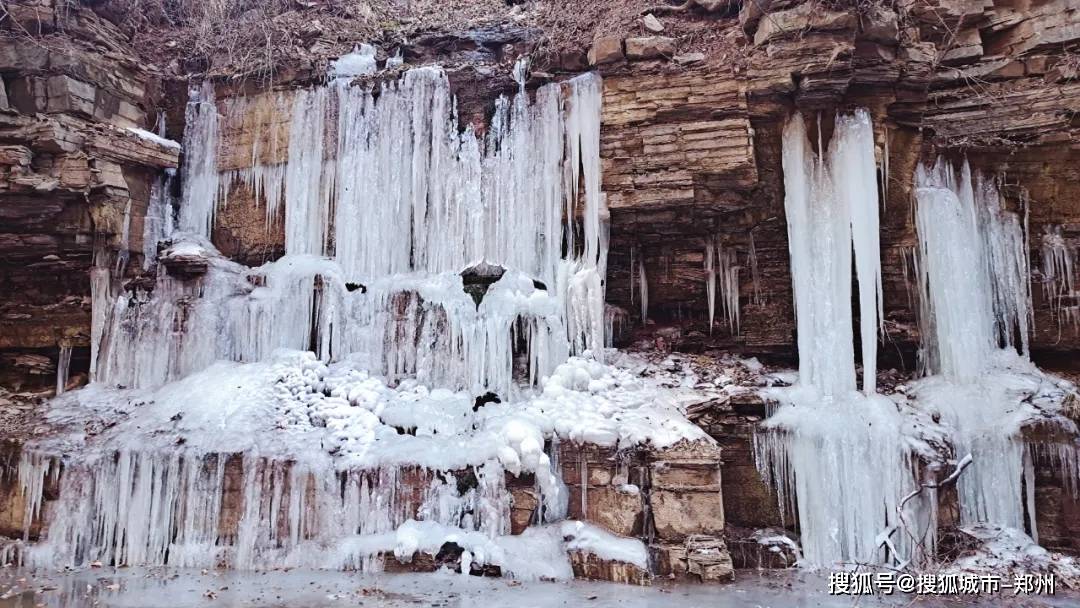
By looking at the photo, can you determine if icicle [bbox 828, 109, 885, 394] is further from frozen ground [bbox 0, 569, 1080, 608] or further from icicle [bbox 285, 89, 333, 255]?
icicle [bbox 285, 89, 333, 255]

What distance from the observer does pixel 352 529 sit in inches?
265

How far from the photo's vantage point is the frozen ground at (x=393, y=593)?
17.3 ft

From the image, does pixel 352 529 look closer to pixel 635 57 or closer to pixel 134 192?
pixel 134 192

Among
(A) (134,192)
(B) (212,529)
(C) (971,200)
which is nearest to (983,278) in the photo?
(C) (971,200)

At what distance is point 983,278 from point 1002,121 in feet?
6.63

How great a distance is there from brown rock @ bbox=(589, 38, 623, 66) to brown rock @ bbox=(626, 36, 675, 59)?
0.48 feet

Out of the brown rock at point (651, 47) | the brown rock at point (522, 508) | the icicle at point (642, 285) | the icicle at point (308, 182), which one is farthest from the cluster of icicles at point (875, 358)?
the icicle at point (308, 182)

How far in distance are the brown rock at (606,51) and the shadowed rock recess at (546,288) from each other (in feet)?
0.21

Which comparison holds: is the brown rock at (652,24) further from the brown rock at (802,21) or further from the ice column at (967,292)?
the ice column at (967,292)

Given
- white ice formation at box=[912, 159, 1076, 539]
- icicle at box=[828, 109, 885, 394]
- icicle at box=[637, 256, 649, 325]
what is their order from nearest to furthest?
1. white ice formation at box=[912, 159, 1076, 539]
2. icicle at box=[828, 109, 885, 394]
3. icicle at box=[637, 256, 649, 325]

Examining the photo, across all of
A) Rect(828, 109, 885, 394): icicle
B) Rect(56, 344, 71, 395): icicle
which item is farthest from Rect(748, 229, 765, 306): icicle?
Rect(56, 344, 71, 395): icicle

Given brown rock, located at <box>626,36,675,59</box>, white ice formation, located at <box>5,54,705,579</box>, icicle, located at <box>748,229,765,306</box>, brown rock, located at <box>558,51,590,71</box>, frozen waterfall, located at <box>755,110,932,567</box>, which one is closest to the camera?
white ice formation, located at <box>5,54,705,579</box>

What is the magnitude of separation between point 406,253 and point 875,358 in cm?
628

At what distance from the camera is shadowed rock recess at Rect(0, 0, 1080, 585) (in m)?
6.81
